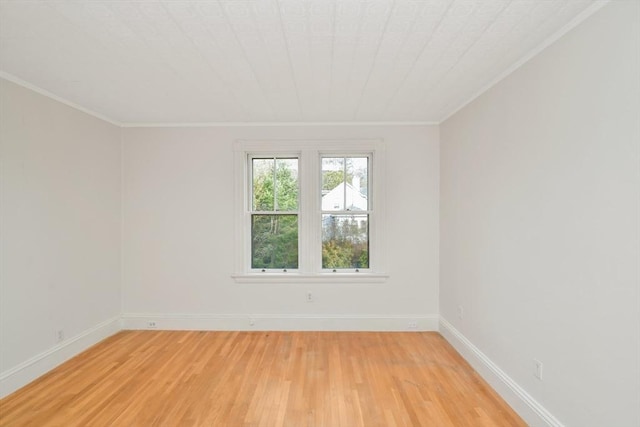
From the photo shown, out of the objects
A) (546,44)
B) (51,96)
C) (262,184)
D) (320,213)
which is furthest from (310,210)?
(51,96)

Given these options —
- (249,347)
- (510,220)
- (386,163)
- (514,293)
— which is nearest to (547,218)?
(510,220)

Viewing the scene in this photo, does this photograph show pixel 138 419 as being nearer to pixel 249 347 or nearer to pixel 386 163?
pixel 249 347

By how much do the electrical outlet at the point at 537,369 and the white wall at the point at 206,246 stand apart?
1686 mm

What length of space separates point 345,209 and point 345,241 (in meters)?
0.42

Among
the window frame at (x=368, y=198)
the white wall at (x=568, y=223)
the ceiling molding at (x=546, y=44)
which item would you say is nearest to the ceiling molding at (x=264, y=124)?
the window frame at (x=368, y=198)

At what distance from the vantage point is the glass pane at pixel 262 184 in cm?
390

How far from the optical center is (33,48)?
2.01 meters

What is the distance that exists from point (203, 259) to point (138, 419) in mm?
1874

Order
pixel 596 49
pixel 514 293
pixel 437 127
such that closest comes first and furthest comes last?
pixel 596 49 < pixel 514 293 < pixel 437 127

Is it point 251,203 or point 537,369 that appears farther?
point 251,203

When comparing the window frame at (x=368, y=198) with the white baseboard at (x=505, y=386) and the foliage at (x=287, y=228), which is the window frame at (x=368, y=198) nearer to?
the foliage at (x=287, y=228)

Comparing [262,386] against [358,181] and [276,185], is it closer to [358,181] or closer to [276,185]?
[276,185]

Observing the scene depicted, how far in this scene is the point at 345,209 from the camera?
3.86 meters

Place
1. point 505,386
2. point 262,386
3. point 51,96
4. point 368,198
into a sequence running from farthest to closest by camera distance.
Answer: point 368,198, point 51,96, point 262,386, point 505,386
